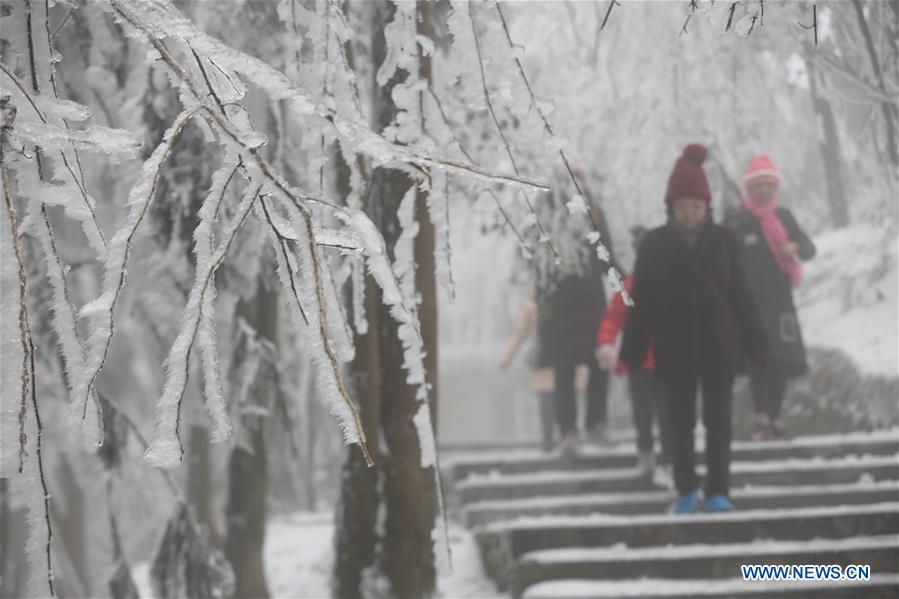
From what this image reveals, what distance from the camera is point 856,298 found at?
5.61 metres

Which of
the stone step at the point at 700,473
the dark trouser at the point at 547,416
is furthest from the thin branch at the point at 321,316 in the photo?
the dark trouser at the point at 547,416

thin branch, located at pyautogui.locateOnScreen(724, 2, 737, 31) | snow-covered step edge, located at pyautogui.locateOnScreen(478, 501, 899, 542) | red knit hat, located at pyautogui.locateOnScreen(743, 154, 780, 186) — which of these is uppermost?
red knit hat, located at pyautogui.locateOnScreen(743, 154, 780, 186)

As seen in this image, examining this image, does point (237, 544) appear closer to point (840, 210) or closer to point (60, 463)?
point (60, 463)

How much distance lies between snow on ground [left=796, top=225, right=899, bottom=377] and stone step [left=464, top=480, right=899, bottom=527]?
→ 2.59 ft

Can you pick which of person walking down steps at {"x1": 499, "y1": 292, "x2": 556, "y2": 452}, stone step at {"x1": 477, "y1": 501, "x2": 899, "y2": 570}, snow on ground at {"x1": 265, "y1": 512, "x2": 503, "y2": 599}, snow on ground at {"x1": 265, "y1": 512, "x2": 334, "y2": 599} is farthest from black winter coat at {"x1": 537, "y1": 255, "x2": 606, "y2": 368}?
snow on ground at {"x1": 265, "y1": 512, "x2": 334, "y2": 599}

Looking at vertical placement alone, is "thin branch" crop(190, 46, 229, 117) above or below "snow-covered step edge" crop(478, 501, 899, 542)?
above

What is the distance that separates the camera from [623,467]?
5223 millimetres

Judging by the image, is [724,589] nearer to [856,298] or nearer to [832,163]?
[856,298]

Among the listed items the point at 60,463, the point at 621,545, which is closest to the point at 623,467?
the point at 621,545

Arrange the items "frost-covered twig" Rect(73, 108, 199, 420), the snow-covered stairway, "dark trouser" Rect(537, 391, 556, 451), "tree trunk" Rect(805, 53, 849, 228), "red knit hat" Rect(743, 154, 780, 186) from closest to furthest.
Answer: "frost-covered twig" Rect(73, 108, 199, 420) → the snow-covered stairway → "red knit hat" Rect(743, 154, 780, 186) → "dark trouser" Rect(537, 391, 556, 451) → "tree trunk" Rect(805, 53, 849, 228)

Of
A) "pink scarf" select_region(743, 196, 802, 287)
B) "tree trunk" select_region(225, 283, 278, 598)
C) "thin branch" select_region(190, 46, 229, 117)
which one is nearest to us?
"thin branch" select_region(190, 46, 229, 117)

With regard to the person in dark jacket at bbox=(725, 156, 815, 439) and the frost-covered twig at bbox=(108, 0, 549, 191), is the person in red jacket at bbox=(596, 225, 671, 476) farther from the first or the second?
the frost-covered twig at bbox=(108, 0, 549, 191)

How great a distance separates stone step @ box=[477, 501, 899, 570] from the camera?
12.6 ft

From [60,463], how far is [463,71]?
814cm
